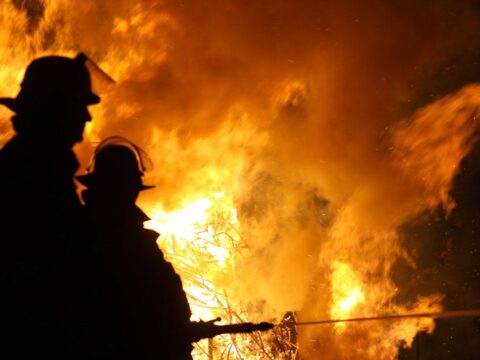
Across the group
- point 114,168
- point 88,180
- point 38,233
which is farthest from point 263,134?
point 38,233

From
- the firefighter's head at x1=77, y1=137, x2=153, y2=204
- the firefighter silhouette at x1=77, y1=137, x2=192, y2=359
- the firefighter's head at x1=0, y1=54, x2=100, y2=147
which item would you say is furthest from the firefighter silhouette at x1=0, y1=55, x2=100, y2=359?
the firefighter's head at x1=77, y1=137, x2=153, y2=204

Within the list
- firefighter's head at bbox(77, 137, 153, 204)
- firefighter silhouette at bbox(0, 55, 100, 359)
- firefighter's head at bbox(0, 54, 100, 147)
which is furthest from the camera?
firefighter's head at bbox(77, 137, 153, 204)

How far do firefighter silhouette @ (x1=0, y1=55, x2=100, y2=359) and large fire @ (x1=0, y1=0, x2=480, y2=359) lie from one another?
3.42 m

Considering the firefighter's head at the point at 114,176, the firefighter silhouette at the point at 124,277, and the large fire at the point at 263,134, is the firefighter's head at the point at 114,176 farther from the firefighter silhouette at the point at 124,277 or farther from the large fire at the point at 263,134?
the large fire at the point at 263,134

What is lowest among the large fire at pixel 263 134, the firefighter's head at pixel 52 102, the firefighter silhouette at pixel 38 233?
the firefighter silhouette at pixel 38 233

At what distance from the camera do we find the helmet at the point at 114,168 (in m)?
3.73

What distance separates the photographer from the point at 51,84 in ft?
10.0

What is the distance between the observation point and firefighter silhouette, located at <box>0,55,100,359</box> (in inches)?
97.8

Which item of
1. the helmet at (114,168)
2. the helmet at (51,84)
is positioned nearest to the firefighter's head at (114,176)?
the helmet at (114,168)

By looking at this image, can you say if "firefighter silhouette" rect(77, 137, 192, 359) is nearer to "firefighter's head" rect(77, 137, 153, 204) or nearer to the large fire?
"firefighter's head" rect(77, 137, 153, 204)

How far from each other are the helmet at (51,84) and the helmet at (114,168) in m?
0.59

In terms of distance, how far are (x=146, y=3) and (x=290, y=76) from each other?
94.5 inches

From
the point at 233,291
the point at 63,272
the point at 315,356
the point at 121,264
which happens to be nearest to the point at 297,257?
the point at 233,291

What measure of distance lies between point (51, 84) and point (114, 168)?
93 cm
